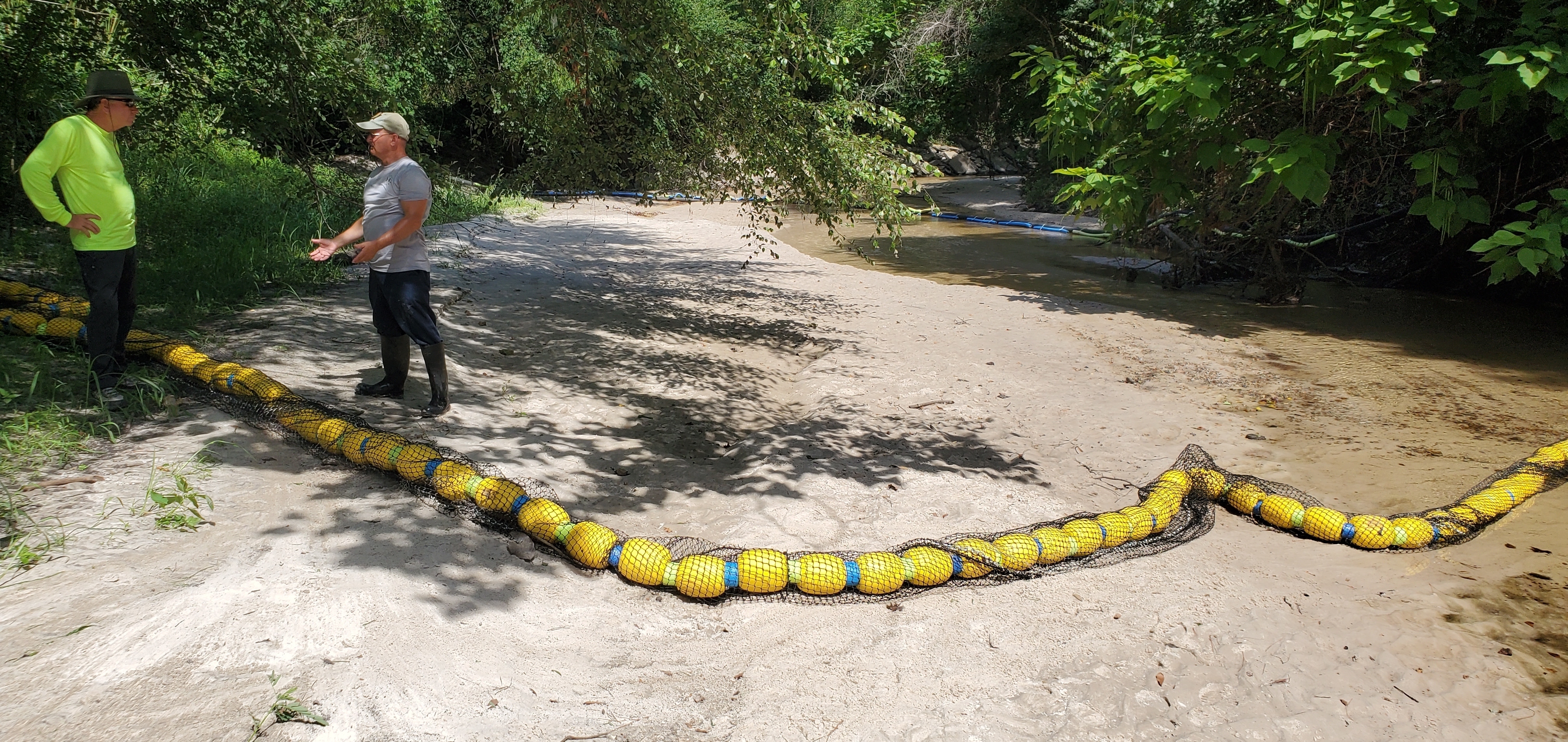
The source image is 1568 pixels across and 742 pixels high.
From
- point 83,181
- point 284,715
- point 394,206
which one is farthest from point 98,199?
point 284,715

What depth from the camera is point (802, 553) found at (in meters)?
4.33

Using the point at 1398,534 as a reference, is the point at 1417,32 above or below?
above

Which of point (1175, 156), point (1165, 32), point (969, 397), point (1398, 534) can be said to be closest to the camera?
point (1398, 534)

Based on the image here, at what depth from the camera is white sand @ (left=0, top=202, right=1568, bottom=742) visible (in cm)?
295

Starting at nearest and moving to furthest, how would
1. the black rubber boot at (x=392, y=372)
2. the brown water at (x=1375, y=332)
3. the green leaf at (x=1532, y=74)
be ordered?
the black rubber boot at (x=392, y=372) < the green leaf at (x=1532, y=74) < the brown water at (x=1375, y=332)

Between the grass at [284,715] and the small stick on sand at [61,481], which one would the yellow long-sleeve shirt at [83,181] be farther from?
the grass at [284,715]

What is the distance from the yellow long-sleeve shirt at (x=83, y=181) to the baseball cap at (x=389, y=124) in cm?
123

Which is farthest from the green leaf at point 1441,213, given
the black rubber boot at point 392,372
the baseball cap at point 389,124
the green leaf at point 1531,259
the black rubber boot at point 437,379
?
the black rubber boot at point 392,372

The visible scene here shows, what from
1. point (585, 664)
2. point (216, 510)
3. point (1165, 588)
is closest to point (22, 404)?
point (216, 510)

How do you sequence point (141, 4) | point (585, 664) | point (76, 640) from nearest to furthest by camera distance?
point (76, 640) → point (585, 664) → point (141, 4)

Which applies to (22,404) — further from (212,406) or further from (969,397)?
(969,397)

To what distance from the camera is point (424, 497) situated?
4324 mm

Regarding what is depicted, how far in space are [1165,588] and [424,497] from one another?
12.1ft

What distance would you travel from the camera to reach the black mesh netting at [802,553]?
160 inches
